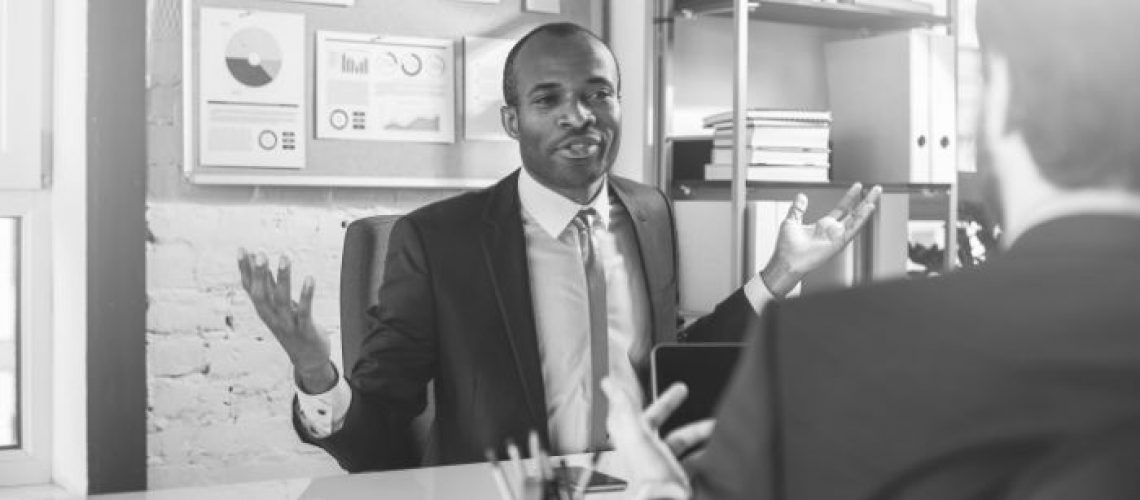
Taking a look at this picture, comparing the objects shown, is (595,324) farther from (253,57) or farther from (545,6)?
(545,6)

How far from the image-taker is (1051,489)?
358 mm

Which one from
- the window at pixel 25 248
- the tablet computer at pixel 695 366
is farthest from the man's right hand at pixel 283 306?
the window at pixel 25 248

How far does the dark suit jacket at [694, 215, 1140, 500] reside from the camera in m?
A: 0.36

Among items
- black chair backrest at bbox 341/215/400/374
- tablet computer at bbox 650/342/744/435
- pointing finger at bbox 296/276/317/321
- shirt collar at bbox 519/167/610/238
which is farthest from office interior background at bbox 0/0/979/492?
tablet computer at bbox 650/342/744/435

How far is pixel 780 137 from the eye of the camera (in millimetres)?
3119

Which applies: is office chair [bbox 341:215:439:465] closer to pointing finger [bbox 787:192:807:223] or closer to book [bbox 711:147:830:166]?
pointing finger [bbox 787:192:807:223]

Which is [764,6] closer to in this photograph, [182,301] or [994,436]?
[182,301]

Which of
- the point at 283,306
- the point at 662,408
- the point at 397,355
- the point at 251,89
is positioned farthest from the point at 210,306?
the point at 662,408

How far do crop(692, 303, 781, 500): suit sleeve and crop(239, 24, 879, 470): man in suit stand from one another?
1.25 m

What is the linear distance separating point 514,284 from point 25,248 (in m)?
1.30

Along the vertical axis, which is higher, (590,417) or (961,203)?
(961,203)

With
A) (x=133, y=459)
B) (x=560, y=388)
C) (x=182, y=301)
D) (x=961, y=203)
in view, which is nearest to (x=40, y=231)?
(x=182, y=301)

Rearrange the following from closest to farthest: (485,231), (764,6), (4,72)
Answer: (485,231) < (4,72) < (764,6)

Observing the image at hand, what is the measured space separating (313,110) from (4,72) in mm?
629
